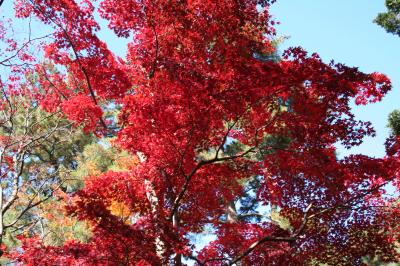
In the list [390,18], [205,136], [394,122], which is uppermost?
[390,18]

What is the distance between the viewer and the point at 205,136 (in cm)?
700

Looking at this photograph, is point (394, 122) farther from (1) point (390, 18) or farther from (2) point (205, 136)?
(2) point (205, 136)

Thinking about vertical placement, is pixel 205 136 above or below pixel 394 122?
below

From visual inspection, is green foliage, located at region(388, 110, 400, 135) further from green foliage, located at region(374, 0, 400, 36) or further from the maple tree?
the maple tree

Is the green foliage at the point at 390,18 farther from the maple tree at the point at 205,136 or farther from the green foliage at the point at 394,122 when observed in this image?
the maple tree at the point at 205,136

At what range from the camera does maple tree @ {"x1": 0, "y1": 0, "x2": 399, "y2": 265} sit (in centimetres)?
648

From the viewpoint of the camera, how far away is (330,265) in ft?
29.0

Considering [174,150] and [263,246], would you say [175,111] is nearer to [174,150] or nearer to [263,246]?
[174,150]

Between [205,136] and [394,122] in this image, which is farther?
[394,122]

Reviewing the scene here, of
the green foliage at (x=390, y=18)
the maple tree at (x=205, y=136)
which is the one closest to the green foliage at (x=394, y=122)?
the green foliage at (x=390, y=18)

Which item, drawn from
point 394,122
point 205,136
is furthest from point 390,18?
point 205,136

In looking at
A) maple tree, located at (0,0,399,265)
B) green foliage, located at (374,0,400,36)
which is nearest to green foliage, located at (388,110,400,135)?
green foliage, located at (374,0,400,36)

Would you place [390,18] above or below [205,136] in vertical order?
above

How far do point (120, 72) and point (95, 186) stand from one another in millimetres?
2988
